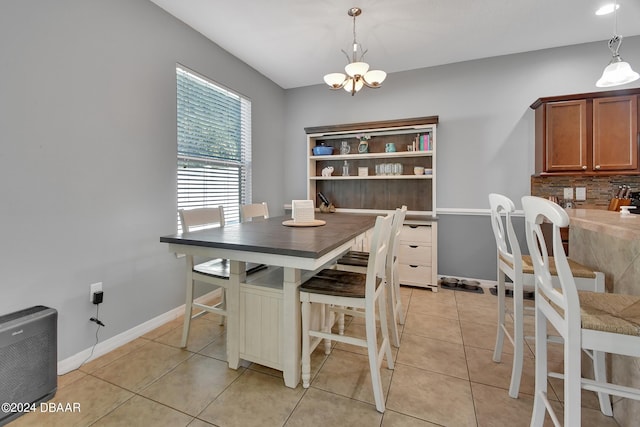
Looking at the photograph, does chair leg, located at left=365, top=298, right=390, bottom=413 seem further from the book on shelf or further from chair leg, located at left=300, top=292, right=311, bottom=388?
the book on shelf

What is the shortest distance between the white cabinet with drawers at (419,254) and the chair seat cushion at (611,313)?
7.19 ft

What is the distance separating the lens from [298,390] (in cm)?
165

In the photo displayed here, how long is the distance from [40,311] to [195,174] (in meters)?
1.62

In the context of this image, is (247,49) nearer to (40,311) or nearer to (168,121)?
(168,121)

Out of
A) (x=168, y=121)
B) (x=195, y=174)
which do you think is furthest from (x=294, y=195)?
(x=168, y=121)

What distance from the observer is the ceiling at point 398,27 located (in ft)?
8.04

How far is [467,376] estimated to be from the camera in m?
1.79

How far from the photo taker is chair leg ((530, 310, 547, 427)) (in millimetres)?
1245

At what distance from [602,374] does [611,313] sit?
2.14 feet

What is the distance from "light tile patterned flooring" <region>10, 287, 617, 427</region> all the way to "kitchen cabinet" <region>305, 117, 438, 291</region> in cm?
128

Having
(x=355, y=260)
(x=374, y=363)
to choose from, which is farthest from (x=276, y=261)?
(x=355, y=260)

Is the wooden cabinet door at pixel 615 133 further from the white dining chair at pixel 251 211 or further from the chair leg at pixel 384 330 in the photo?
the white dining chair at pixel 251 211

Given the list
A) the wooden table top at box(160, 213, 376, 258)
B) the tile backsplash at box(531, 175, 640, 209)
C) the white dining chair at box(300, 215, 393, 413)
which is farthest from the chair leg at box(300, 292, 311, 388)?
the tile backsplash at box(531, 175, 640, 209)

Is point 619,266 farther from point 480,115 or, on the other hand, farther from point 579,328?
point 480,115
